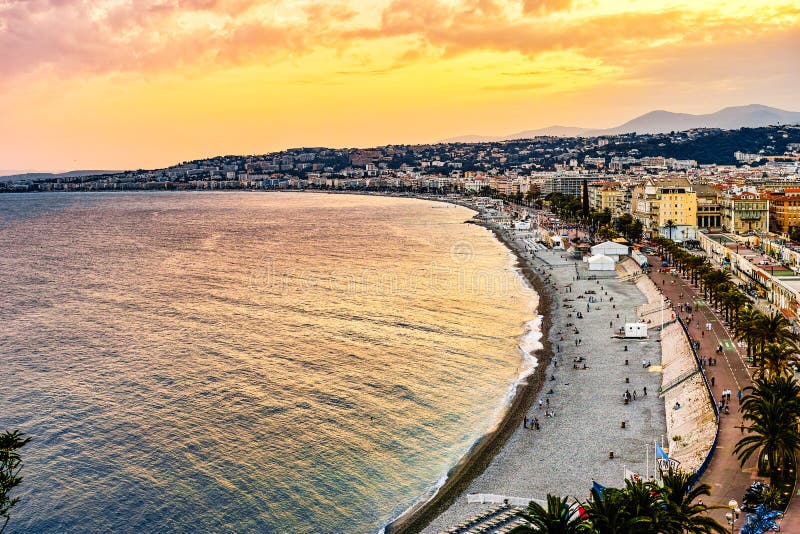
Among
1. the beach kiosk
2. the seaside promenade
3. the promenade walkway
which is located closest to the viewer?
the promenade walkway

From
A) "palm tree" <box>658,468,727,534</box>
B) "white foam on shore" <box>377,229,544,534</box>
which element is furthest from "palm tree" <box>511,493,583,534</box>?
→ "white foam on shore" <box>377,229,544,534</box>

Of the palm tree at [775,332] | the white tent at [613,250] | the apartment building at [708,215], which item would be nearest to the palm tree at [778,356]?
the palm tree at [775,332]

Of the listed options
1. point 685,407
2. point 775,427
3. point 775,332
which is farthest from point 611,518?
point 775,332

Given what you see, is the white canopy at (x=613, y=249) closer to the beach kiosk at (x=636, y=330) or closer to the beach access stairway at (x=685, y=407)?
the beach kiosk at (x=636, y=330)

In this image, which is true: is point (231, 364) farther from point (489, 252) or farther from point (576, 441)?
point (489, 252)

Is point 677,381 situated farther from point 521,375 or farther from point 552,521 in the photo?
point 552,521

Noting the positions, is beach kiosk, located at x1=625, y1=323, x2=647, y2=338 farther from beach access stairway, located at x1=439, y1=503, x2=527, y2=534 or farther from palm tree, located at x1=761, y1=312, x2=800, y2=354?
beach access stairway, located at x1=439, y1=503, x2=527, y2=534
